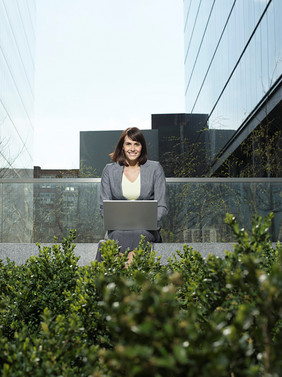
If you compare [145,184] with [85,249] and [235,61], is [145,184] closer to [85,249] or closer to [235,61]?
[85,249]

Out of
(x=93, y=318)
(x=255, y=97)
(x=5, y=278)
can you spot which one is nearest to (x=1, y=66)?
(x=255, y=97)

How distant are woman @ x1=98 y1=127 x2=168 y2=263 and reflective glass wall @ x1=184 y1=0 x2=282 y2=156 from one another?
24.5ft

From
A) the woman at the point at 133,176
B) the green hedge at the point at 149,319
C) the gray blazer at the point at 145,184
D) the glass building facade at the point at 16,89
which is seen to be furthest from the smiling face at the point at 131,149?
the glass building facade at the point at 16,89

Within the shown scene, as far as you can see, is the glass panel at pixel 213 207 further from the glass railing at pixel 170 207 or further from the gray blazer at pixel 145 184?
the gray blazer at pixel 145 184

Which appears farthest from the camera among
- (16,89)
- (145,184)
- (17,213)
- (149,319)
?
(16,89)

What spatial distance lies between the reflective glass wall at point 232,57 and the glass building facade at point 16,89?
7.26 meters

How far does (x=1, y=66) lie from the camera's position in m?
A: 16.5

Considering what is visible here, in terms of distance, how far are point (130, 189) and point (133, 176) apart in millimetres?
157

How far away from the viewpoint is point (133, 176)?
194 inches

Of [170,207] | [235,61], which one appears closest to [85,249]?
[170,207]

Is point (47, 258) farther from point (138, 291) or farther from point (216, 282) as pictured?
point (216, 282)

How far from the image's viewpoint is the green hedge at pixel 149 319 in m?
0.97

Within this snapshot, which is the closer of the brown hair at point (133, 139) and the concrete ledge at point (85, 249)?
the brown hair at point (133, 139)

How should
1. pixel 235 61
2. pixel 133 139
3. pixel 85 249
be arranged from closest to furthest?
pixel 133 139
pixel 85 249
pixel 235 61
